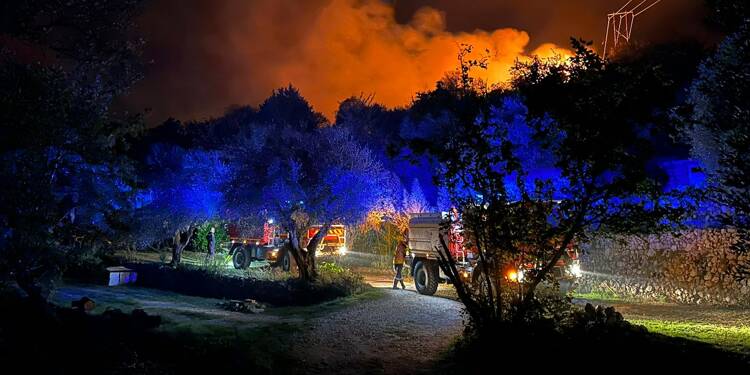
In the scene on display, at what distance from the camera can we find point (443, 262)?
9.17 meters

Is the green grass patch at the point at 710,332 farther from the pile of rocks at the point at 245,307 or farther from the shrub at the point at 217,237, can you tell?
the shrub at the point at 217,237

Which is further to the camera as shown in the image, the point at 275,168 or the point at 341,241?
the point at 341,241

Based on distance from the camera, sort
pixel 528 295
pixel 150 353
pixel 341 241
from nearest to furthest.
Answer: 1. pixel 528 295
2. pixel 150 353
3. pixel 341 241

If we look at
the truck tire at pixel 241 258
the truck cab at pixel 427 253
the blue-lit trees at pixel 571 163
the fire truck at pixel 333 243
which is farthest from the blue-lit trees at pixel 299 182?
the blue-lit trees at pixel 571 163

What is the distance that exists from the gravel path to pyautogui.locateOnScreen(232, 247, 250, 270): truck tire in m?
13.1

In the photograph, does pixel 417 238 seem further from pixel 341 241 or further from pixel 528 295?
pixel 341 241

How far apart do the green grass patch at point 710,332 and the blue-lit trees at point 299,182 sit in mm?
10179

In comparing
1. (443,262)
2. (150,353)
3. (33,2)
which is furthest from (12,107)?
(443,262)

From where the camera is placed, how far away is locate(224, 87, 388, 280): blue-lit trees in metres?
18.5

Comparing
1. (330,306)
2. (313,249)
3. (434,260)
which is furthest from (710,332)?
(313,249)

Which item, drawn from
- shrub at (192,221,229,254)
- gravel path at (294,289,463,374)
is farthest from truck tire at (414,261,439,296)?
shrub at (192,221,229,254)

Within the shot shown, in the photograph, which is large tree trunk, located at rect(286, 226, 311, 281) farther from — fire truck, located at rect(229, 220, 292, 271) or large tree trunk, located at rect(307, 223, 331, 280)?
fire truck, located at rect(229, 220, 292, 271)

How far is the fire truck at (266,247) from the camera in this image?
83.4ft

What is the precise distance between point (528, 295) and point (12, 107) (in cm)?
979
